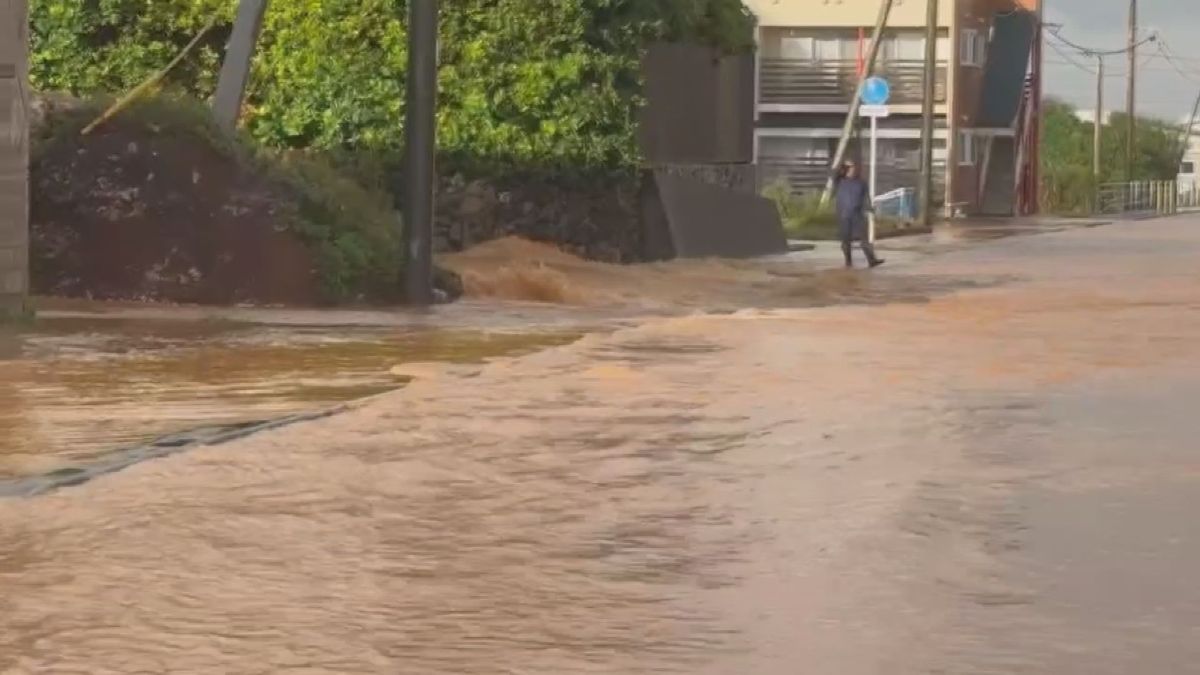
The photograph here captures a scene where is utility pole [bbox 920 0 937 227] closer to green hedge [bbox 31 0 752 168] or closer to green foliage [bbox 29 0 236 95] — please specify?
green hedge [bbox 31 0 752 168]

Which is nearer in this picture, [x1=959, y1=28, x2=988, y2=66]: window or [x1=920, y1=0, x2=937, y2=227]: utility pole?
[x1=920, y1=0, x2=937, y2=227]: utility pole

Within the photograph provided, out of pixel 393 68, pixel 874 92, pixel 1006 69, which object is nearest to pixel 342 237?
pixel 393 68

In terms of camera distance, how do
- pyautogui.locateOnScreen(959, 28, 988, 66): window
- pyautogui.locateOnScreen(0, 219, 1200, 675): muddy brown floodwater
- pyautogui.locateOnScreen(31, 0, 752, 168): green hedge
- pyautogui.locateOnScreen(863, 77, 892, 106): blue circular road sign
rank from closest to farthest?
pyautogui.locateOnScreen(0, 219, 1200, 675): muddy brown floodwater
pyautogui.locateOnScreen(31, 0, 752, 168): green hedge
pyautogui.locateOnScreen(863, 77, 892, 106): blue circular road sign
pyautogui.locateOnScreen(959, 28, 988, 66): window

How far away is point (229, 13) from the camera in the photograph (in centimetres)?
3127

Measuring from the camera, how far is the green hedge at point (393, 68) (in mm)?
31000

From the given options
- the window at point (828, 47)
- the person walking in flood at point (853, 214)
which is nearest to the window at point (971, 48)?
the window at point (828, 47)

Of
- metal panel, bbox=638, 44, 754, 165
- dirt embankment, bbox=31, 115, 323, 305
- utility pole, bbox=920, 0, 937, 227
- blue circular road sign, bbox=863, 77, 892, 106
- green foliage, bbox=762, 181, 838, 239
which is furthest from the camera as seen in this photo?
utility pole, bbox=920, 0, 937, 227

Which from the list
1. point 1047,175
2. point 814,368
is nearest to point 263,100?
point 814,368

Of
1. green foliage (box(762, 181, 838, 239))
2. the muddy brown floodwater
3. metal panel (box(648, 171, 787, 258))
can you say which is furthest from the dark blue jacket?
the muddy brown floodwater

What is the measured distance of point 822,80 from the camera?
68375 mm

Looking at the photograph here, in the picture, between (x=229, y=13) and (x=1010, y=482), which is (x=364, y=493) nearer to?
(x=1010, y=482)

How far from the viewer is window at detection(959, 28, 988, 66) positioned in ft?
234

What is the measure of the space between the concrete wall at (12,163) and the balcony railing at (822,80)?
1941 inches

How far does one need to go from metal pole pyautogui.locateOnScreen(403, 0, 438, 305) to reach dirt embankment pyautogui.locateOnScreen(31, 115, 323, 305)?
955 mm
